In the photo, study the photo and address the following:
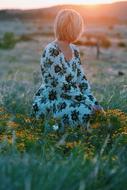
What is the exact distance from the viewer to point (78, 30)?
25.7 feet

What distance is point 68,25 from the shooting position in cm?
776

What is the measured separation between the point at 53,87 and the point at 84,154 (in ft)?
8.07

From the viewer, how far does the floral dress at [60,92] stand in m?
7.79

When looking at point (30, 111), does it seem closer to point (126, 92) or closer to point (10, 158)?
point (126, 92)

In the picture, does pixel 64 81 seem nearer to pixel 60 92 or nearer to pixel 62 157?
pixel 60 92

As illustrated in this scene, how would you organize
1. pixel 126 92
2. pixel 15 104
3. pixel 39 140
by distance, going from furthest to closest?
pixel 126 92, pixel 15 104, pixel 39 140

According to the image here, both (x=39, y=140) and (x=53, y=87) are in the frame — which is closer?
(x=39, y=140)

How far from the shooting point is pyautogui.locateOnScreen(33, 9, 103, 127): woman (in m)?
7.75

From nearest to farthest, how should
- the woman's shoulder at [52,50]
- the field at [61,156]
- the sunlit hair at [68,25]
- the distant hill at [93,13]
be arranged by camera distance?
the field at [61,156] < the sunlit hair at [68,25] < the woman's shoulder at [52,50] < the distant hill at [93,13]

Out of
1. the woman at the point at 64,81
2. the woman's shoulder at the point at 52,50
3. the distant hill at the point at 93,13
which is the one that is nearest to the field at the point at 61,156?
the woman at the point at 64,81

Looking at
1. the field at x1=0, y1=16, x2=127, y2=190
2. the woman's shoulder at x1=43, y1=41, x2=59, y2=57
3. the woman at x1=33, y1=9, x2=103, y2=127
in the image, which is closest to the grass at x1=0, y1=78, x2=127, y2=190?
the field at x1=0, y1=16, x2=127, y2=190

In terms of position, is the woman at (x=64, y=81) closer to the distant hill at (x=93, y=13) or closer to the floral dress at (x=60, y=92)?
the floral dress at (x=60, y=92)

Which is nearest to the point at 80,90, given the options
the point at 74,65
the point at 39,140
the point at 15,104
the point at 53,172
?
the point at 74,65

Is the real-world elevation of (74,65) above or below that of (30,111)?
above
